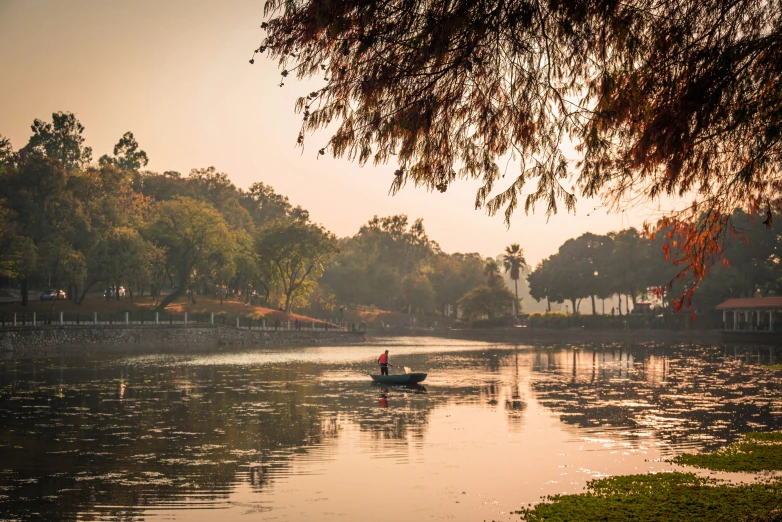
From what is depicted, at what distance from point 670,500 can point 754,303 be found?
77.8 meters

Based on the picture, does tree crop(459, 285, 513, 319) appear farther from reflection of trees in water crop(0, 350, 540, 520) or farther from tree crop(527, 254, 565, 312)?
reflection of trees in water crop(0, 350, 540, 520)

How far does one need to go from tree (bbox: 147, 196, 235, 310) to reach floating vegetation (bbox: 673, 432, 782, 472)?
273 ft

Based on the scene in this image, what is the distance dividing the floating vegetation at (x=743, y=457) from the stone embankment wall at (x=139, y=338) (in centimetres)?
5280

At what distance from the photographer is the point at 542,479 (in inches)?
724

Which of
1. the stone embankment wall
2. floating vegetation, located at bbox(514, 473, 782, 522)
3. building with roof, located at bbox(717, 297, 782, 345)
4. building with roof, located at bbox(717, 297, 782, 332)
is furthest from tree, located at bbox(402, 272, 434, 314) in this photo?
floating vegetation, located at bbox(514, 473, 782, 522)

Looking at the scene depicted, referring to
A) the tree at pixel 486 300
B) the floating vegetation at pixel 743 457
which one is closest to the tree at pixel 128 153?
the tree at pixel 486 300

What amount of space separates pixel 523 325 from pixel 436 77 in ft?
380

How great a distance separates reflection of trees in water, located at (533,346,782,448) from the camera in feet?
86.1

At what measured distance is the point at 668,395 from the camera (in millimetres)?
36219

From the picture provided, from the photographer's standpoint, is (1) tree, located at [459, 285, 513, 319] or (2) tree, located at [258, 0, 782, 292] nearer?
(2) tree, located at [258, 0, 782, 292]

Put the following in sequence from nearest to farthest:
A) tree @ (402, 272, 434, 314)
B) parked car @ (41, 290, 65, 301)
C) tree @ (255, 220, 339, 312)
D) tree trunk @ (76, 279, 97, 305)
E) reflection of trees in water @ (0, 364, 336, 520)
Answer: reflection of trees in water @ (0, 364, 336, 520) < tree trunk @ (76, 279, 97, 305) < parked car @ (41, 290, 65, 301) < tree @ (255, 220, 339, 312) < tree @ (402, 272, 434, 314)

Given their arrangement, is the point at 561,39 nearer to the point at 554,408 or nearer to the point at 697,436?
the point at 697,436

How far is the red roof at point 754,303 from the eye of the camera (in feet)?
270

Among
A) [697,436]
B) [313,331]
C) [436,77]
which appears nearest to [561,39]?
[436,77]
